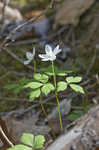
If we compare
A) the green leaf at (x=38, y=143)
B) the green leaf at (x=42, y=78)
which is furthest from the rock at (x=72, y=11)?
the green leaf at (x=38, y=143)

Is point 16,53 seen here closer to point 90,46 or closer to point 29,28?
point 29,28

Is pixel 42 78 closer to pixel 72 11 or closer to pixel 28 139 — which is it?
pixel 28 139

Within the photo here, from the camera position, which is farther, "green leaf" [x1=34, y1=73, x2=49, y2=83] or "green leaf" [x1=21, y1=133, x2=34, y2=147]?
"green leaf" [x1=34, y1=73, x2=49, y2=83]

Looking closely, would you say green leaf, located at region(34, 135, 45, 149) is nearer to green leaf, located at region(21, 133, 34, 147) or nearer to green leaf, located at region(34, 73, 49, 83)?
green leaf, located at region(21, 133, 34, 147)

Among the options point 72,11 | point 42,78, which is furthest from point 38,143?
point 72,11

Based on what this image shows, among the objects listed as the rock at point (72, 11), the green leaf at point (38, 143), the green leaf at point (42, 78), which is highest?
the rock at point (72, 11)

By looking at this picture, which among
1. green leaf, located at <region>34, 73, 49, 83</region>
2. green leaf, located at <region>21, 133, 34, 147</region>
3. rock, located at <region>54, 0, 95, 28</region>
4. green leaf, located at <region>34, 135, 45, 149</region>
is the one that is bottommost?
green leaf, located at <region>34, 135, 45, 149</region>

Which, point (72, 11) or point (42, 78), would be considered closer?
point (42, 78)

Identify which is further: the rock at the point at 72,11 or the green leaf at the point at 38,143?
the rock at the point at 72,11

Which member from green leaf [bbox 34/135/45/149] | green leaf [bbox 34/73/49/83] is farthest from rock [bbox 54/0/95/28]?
green leaf [bbox 34/135/45/149]

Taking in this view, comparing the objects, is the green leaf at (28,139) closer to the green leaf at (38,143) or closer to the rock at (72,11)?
the green leaf at (38,143)

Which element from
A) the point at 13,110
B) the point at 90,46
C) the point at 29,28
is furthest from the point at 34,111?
the point at 29,28
